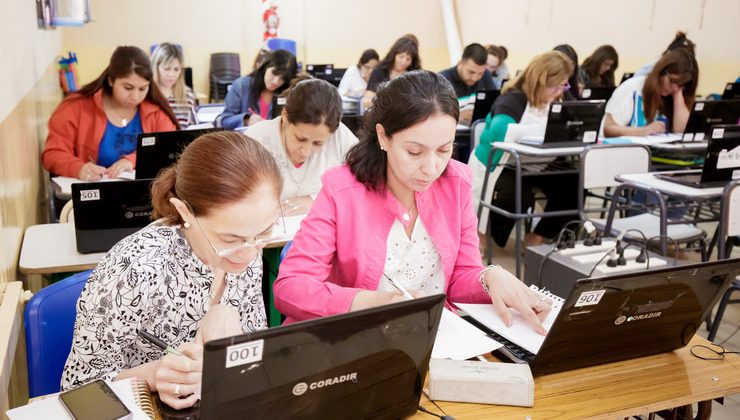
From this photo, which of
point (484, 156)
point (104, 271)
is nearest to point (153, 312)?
point (104, 271)

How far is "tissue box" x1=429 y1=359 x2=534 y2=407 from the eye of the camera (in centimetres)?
116

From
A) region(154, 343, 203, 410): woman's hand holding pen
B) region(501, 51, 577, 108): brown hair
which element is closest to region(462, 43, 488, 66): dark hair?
region(501, 51, 577, 108): brown hair

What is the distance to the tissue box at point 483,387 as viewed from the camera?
116cm

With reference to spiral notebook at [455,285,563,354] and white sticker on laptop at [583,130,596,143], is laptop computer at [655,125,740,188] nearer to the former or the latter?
white sticker on laptop at [583,130,596,143]

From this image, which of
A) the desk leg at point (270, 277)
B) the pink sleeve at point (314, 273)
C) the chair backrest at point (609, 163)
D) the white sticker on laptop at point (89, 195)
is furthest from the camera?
the chair backrest at point (609, 163)

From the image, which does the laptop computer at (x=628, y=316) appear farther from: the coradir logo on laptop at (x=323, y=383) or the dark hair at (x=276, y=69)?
the dark hair at (x=276, y=69)

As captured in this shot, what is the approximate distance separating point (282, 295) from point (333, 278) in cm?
21

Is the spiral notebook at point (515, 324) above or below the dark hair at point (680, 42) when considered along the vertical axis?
below

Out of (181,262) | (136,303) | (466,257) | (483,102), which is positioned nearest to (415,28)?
(483,102)

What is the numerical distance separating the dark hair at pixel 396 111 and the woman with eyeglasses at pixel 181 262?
35cm

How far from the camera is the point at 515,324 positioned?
143cm

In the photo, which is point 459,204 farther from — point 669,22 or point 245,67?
point 245,67

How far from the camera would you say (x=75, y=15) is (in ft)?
13.8

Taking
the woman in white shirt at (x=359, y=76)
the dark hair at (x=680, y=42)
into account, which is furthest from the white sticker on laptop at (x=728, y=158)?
the woman in white shirt at (x=359, y=76)
